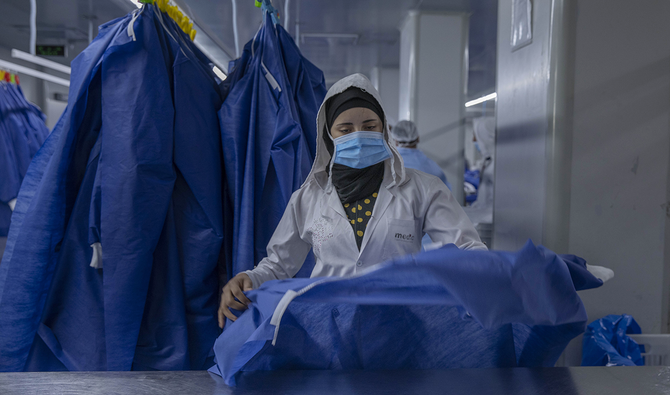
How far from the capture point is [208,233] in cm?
154

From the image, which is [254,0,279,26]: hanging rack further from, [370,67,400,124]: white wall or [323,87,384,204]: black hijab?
[370,67,400,124]: white wall

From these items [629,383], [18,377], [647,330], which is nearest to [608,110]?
[647,330]

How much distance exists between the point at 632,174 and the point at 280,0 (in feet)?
10.8

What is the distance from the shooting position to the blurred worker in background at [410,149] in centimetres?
361

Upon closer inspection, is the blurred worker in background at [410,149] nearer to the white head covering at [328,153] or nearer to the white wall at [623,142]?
the white wall at [623,142]

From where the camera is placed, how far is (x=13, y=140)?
4.31 metres

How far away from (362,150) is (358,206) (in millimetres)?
176

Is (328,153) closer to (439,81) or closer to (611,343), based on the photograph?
(611,343)

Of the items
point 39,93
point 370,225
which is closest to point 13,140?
point 39,93

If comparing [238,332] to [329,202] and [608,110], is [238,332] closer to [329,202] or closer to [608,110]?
[329,202]

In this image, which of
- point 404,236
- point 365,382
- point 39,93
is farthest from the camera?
A: point 39,93

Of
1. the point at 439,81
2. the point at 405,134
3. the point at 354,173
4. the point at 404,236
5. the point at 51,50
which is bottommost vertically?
the point at 404,236

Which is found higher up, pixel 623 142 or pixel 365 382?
pixel 623 142

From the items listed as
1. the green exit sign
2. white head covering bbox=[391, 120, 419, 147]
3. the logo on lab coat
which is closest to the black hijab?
the logo on lab coat
